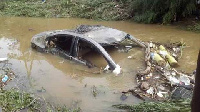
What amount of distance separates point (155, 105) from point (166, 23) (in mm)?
8628

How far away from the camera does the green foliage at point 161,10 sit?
38.7 ft

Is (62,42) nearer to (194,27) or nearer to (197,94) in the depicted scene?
(194,27)

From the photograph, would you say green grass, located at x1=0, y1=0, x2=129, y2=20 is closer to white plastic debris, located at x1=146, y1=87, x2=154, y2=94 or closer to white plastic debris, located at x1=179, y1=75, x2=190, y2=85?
white plastic debris, located at x1=179, y1=75, x2=190, y2=85

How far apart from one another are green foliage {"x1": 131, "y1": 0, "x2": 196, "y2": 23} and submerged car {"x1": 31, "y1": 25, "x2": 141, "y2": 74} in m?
4.84

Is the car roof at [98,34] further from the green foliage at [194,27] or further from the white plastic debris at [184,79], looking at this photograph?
the green foliage at [194,27]

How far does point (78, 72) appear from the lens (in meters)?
7.45

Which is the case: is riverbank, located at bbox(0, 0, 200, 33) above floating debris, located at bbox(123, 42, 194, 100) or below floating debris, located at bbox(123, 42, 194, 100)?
above

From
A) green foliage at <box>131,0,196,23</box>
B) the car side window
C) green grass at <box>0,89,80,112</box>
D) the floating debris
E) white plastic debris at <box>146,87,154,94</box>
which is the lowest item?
green grass at <box>0,89,80,112</box>

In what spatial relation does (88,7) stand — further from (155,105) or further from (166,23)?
(155,105)

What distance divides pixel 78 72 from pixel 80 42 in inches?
35.0

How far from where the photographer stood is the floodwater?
604cm

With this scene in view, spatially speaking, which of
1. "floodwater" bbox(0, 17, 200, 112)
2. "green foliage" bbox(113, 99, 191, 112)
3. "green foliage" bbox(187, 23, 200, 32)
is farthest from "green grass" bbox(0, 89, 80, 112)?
"green foliage" bbox(187, 23, 200, 32)

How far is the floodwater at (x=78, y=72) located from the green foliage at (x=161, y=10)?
3.49 feet

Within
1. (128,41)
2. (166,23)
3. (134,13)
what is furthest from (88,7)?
(128,41)
